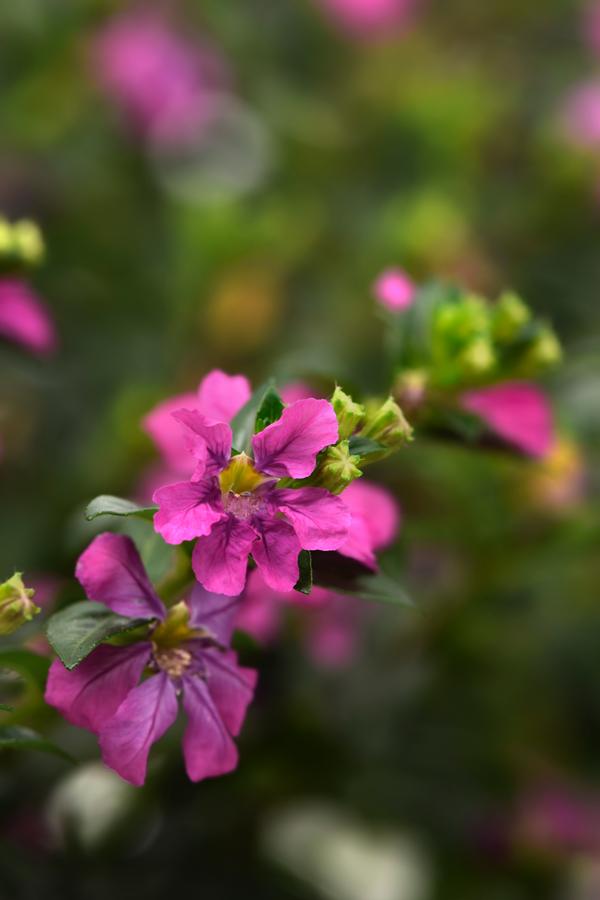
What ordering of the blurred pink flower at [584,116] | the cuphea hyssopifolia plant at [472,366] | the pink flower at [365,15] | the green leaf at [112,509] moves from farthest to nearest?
1. the pink flower at [365,15]
2. the blurred pink flower at [584,116]
3. the cuphea hyssopifolia plant at [472,366]
4. the green leaf at [112,509]

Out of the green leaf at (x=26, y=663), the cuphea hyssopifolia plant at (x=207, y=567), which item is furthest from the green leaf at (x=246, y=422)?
the green leaf at (x=26, y=663)

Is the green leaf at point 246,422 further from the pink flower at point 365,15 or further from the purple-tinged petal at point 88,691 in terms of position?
the pink flower at point 365,15

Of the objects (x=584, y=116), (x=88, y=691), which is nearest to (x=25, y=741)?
(x=88, y=691)

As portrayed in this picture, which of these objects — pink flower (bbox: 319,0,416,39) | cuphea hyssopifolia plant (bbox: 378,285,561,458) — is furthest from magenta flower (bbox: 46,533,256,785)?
pink flower (bbox: 319,0,416,39)

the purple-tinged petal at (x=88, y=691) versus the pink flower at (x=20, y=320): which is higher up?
the pink flower at (x=20, y=320)

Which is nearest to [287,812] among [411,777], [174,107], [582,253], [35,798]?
[411,777]

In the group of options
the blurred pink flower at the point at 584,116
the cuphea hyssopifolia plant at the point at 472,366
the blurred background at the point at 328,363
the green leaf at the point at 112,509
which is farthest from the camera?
the blurred pink flower at the point at 584,116

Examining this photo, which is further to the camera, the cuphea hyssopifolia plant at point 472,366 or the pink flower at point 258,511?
the cuphea hyssopifolia plant at point 472,366
